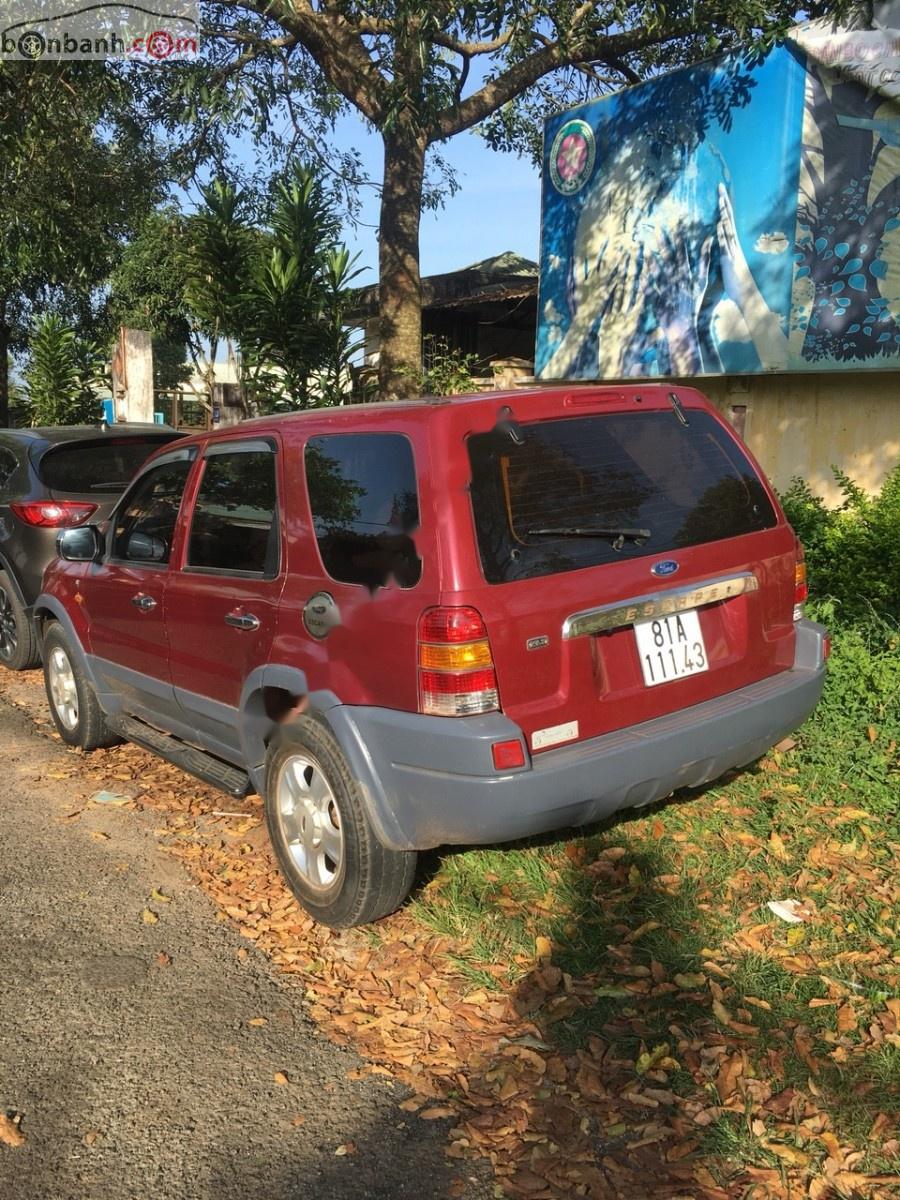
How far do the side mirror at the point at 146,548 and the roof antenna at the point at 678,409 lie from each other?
2369 mm

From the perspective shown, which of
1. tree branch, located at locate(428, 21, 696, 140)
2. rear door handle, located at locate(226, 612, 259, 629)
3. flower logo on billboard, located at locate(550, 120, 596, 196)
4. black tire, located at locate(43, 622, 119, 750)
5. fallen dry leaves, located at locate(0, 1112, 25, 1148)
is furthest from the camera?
flower logo on billboard, located at locate(550, 120, 596, 196)

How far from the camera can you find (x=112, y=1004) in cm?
332

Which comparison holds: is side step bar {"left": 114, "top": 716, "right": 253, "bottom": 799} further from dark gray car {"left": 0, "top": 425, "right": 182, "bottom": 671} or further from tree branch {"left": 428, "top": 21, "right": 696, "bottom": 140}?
tree branch {"left": 428, "top": 21, "right": 696, "bottom": 140}

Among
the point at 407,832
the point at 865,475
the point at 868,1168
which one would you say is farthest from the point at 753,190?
the point at 868,1168

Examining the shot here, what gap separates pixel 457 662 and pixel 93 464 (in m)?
5.13

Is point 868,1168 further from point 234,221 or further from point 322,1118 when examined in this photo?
point 234,221

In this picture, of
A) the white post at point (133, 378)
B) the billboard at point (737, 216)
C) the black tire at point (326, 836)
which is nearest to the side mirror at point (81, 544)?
the black tire at point (326, 836)

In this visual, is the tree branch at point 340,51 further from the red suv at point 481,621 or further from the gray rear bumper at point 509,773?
the gray rear bumper at point 509,773

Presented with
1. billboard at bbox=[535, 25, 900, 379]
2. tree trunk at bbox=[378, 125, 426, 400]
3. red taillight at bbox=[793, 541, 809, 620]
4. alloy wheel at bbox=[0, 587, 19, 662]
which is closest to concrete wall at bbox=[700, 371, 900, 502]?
billboard at bbox=[535, 25, 900, 379]

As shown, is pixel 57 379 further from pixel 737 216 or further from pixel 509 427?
pixel 509 427

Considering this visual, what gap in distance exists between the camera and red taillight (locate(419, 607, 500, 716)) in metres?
3.06

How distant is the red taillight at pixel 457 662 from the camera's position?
3.06 m

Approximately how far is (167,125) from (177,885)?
1102cm

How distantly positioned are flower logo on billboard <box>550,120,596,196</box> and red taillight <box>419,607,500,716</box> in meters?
9.89
